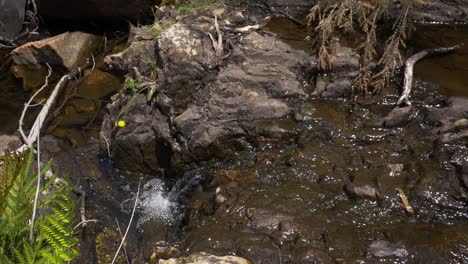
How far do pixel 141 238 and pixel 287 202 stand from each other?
1427mm

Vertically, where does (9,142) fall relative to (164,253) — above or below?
below

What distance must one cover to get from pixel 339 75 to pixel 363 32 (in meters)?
0.76

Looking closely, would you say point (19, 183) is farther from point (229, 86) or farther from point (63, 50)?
point (63, 50)

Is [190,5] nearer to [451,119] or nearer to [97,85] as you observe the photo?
[97,85]

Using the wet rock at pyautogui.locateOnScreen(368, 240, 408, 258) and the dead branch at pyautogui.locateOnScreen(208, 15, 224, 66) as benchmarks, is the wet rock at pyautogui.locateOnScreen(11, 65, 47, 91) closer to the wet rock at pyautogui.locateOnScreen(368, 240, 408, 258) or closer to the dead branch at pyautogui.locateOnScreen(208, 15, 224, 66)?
the dead branch at pyautogui.locateOnScreen(208, 15, 224, 66)

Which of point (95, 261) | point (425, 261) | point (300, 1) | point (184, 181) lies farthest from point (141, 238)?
point (300, 1)

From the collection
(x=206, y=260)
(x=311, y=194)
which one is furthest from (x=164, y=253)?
(x=311, y=194)

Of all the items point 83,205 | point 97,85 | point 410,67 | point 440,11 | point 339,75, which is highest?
point 440,11

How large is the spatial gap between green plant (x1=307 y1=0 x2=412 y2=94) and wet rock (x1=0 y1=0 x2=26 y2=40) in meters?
5.01

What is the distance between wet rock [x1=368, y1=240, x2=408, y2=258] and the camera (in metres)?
3.18

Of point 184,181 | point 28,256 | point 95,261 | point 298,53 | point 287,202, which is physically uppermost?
Answer: point 298,53

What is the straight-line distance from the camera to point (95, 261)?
13.1 feet

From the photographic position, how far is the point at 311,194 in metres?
3.77

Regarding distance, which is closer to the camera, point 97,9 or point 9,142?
point 9,142
